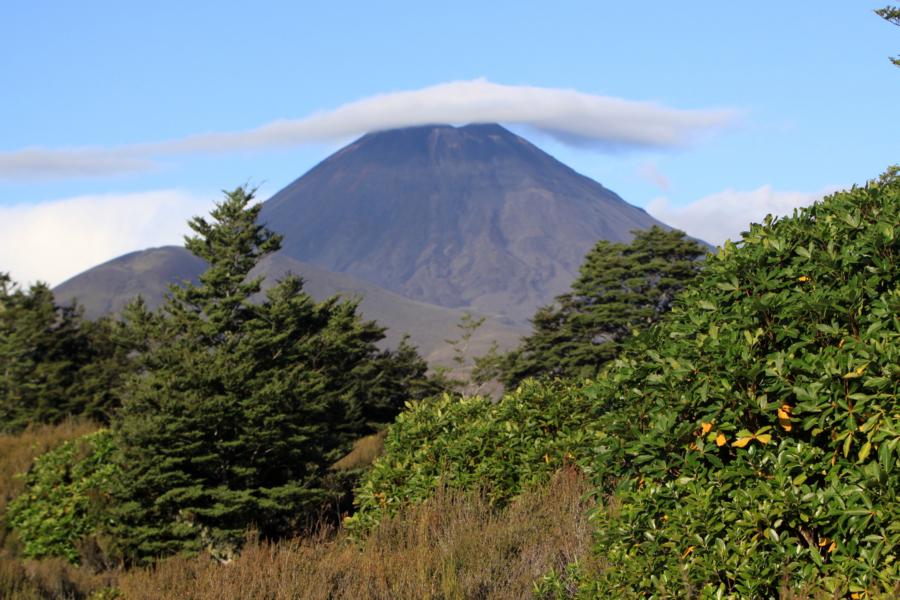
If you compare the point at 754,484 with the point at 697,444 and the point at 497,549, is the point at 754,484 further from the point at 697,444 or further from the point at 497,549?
the point at 497,549

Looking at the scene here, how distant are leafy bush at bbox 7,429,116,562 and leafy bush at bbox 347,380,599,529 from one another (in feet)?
35.0

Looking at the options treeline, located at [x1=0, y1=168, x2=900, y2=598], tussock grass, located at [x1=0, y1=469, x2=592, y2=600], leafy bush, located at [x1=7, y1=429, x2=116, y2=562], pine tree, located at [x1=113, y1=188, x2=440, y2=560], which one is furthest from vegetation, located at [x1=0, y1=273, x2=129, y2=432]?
tussock grass, located at [x1=0, y1=469, x2=592, y2=600]

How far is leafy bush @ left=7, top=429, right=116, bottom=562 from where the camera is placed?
17.7 metres

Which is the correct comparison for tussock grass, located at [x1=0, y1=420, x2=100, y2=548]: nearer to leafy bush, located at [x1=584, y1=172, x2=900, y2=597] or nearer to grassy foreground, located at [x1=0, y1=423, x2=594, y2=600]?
grassy foreground, located at [x1=0, y1=423, x2=594, y2=600]

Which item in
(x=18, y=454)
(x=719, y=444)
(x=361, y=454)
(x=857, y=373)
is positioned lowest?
(x=361, y=454)

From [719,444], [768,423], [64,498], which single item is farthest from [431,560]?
[64,498]

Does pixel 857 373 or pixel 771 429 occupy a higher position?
pixel 857 373

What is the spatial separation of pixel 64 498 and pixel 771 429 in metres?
16.7

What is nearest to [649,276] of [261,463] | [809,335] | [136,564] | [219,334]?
[219,334]

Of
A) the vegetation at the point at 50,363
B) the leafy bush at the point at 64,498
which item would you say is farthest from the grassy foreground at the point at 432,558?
the vegetation at the point at 50,363

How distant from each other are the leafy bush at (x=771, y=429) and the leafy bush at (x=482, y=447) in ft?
9.51

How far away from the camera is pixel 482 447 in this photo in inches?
339

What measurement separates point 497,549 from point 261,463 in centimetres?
1351

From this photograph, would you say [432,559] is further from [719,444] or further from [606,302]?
[606,302]
